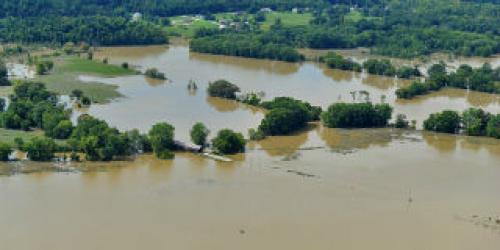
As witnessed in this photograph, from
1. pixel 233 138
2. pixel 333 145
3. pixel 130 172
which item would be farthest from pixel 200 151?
pixel 333 145

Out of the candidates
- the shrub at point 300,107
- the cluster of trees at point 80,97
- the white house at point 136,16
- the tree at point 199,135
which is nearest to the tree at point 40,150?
the tree at point 199,135

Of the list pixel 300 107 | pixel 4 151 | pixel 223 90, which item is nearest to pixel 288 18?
pixel 223 90

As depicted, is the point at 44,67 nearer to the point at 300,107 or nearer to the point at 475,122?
the point at 300,107

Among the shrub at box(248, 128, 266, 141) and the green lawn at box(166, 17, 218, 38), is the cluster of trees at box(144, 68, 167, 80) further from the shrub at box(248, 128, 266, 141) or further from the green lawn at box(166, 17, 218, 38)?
the green lawn at box(166, 17, 218, 38)

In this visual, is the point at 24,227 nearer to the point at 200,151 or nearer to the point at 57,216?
the point at 57,216

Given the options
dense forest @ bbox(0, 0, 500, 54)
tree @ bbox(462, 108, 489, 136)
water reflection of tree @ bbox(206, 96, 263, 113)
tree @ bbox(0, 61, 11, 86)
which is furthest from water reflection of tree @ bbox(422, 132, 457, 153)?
tree @ bbox(0, 61, 11, 86)

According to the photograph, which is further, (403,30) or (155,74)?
(403,30)

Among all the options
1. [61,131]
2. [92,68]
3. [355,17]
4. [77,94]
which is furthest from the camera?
[355,17]

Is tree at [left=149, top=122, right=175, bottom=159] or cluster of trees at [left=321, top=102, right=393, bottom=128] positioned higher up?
cluster of trees at [left=321, top=102, right=393, bottom=128]
